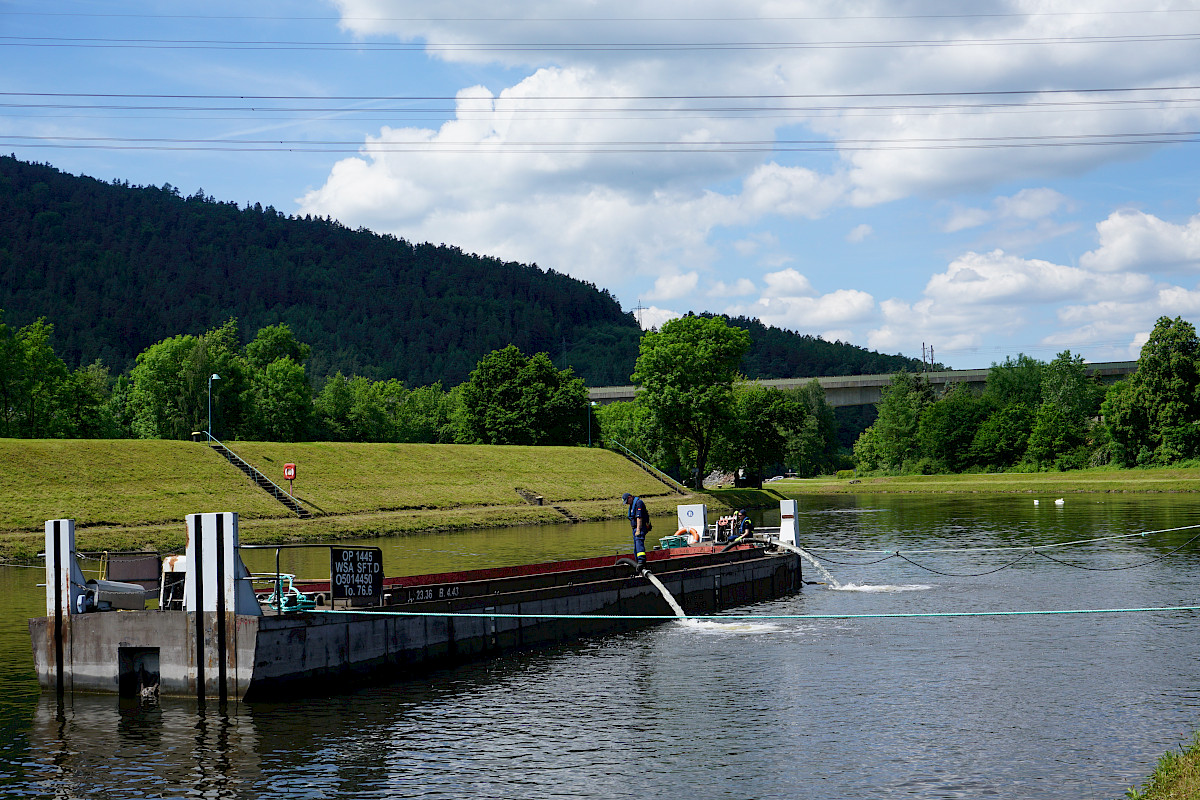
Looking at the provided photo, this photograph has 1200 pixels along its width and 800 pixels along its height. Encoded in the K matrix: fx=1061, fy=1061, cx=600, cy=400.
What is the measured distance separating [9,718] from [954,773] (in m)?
17.5

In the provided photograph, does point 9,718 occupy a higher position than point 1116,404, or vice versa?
point 1116,404

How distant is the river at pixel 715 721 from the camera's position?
16.2m

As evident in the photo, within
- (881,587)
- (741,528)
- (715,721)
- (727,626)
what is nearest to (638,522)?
(727,626)

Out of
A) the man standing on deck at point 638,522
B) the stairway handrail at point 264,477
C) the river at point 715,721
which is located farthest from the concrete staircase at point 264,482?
the man standing on deck at point 638,522

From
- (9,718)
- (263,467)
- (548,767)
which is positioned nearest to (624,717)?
(548,767)

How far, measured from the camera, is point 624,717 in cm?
2006

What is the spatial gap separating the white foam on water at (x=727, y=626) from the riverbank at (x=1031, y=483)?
247 ft

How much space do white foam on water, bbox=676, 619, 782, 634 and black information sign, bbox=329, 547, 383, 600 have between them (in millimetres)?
10082

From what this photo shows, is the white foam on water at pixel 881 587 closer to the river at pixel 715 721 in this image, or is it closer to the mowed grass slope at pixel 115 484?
the river at pixel 715 721

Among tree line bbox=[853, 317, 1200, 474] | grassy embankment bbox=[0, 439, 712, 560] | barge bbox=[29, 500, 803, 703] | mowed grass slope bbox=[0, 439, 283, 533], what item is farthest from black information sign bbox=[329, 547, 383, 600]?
tree line bbox=[853, 317, 1200, 474]

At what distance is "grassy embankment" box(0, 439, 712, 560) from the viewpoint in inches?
2240

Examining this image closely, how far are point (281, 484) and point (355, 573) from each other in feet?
167

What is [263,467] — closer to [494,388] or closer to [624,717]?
[494,388]

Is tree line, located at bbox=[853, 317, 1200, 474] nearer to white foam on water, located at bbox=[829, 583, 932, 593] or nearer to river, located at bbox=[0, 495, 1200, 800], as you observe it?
white foam on water, located at bbox=[829, 583, 932, 593]
